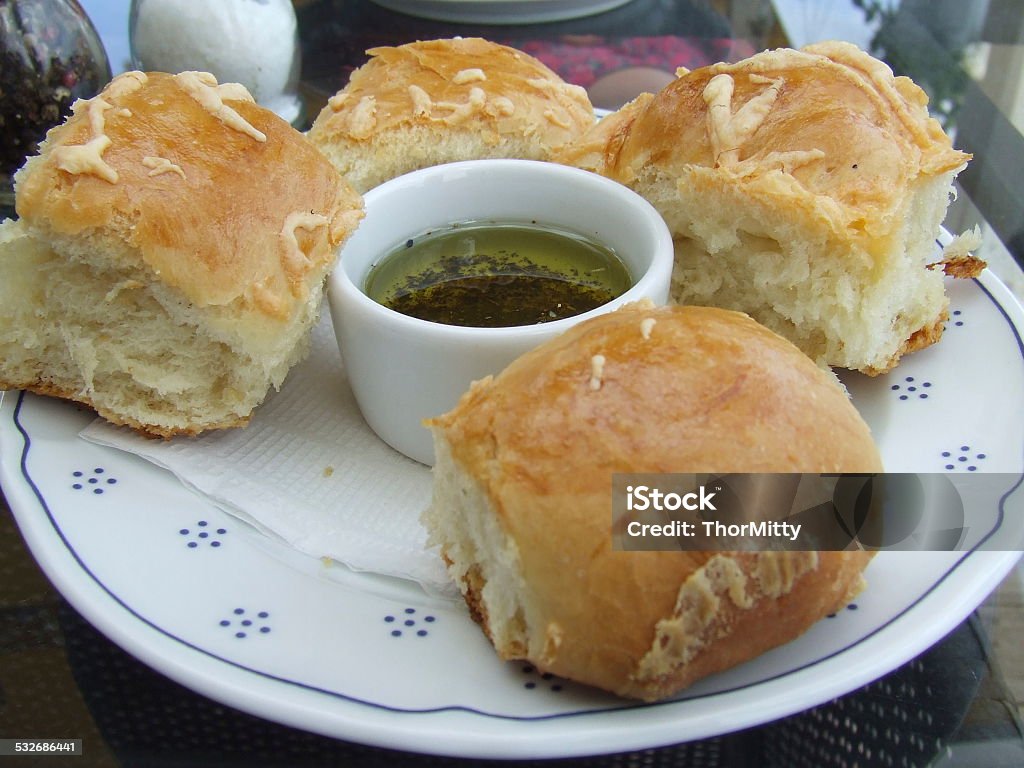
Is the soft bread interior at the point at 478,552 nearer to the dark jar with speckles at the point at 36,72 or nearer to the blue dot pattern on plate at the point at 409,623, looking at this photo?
A: the blue dot pattern on plate at the point at 409,623

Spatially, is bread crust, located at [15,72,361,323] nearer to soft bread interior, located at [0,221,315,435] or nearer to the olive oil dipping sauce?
soft bread interior, located at [0,221,315,435]

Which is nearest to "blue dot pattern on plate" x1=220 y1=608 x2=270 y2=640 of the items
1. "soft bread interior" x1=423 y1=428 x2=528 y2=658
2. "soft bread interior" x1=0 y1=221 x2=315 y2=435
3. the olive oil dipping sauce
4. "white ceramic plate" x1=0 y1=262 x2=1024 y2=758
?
"white ceramic plate" x1=0 y1=262 x2=1024 y2=758

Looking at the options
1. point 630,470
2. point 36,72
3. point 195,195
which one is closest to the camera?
point 630,470

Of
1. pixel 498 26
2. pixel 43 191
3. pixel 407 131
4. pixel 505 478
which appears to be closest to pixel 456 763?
pixel 505 478

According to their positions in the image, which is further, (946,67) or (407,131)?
(946,67)

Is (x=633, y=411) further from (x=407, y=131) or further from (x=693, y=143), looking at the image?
(x=407, y=131)

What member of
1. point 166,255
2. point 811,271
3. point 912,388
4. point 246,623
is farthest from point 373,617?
point 912,388

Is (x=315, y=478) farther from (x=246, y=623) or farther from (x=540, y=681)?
(x=540, y=681)
